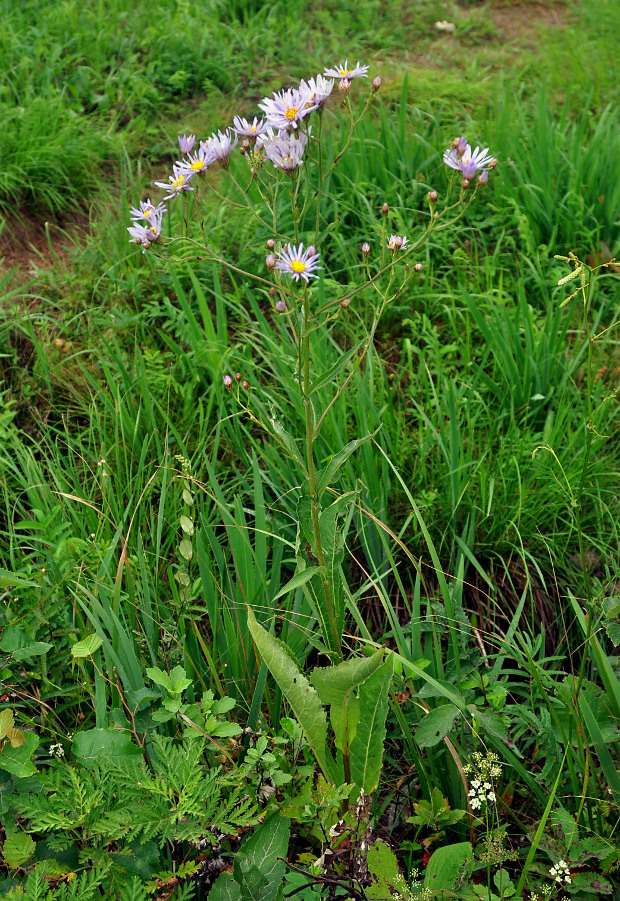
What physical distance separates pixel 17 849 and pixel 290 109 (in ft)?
4.47

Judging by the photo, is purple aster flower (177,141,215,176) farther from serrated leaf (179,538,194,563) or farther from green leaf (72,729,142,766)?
green leaf (72,729,142,766)

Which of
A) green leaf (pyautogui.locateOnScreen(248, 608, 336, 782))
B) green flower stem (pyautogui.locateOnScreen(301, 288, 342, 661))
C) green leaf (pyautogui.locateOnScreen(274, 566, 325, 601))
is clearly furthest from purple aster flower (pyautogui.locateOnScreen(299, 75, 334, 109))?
green leaf (pyautogui.locateOnScreen(248, 608, 336, 782))

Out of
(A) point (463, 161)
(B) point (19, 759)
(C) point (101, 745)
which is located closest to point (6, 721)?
(B) point (19, 759)

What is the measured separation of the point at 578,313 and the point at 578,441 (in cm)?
68

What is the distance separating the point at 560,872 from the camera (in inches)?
50.2

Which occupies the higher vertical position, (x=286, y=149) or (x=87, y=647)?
(x=286, y=149)

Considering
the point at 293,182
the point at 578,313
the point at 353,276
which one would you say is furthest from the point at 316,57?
the point at 293,182

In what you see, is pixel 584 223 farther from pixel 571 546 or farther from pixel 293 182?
pixel 293 182

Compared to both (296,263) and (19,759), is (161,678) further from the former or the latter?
(296,263)

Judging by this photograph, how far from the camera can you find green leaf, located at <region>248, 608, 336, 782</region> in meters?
→ 1.34

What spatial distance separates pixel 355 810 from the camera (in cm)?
135

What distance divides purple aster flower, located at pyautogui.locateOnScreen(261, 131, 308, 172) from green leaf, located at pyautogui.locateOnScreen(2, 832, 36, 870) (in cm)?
124

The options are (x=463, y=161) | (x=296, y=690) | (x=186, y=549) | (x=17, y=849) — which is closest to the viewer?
(x=17, y=849)

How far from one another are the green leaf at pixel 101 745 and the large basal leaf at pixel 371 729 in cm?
41
